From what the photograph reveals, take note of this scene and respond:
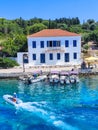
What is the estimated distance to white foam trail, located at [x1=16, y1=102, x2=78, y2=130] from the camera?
30.1 metres

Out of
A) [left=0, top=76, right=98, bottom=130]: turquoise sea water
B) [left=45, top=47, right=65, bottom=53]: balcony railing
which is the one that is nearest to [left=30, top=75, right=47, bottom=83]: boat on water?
[left=0, top=76, right=98, bottom=130]: turquoise sea water

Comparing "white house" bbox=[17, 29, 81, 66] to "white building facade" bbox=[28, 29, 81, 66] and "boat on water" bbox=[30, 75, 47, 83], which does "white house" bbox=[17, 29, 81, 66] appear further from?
"boat on water" bbox=[30, 75, 47, 83]

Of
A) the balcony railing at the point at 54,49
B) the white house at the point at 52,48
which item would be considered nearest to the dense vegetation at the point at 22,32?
the white house at the point at 52,48

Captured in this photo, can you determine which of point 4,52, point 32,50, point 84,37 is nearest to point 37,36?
point 32,50

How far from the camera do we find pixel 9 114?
115 feet

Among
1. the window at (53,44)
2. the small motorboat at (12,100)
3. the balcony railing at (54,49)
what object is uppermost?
the window at (53,44)

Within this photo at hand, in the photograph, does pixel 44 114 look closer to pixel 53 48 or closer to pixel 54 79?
pixel 54 79

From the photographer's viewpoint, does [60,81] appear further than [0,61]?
No

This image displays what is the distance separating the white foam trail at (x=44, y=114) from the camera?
3010 centimetres

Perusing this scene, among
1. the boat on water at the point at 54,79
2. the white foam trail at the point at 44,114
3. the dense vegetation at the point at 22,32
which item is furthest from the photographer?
the dense vegetation at the point at 22,32

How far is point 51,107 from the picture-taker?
3694 centimetres

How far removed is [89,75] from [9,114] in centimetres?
2338

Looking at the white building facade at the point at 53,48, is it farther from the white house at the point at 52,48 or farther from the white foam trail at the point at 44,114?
the white foam trail at the point at 44,114

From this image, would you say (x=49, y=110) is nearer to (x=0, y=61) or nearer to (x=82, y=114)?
(x=82, y=114)
